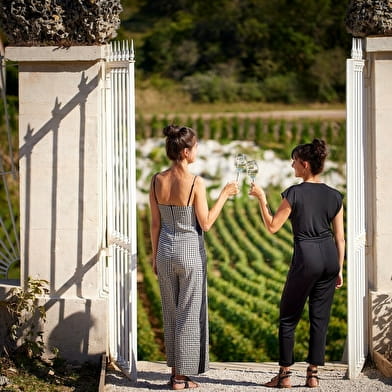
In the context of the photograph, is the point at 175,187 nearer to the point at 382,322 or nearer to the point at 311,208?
the point at 311,208

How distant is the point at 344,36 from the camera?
47062 mm

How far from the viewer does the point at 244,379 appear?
21.1 feet

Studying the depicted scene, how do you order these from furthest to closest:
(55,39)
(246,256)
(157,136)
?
(157,136) < (246,256) < (55,39)

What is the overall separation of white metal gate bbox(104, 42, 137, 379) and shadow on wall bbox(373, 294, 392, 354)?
5.99ft

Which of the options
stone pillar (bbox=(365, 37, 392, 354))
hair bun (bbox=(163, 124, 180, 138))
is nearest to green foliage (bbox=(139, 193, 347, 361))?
stone pillar (bbox=(365, 37, 392, 354))

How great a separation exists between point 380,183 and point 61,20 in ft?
8.63

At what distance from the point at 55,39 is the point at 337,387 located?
3189mm

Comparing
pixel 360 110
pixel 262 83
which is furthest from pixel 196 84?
pixel 360 110

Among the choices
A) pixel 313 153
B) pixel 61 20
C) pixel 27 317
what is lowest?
pixel 27 317

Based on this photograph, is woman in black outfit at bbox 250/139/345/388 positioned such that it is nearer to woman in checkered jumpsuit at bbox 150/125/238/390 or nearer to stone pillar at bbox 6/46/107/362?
woman in checkered jumpsuit at bbox 150/125/238/390

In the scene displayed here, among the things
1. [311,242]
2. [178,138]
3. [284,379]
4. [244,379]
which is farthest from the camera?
[244,379]

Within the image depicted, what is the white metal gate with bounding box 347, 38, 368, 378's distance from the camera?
6.29 metres

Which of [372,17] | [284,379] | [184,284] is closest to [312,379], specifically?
[284,379]

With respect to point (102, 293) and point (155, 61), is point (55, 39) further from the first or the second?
point (155, 61)
